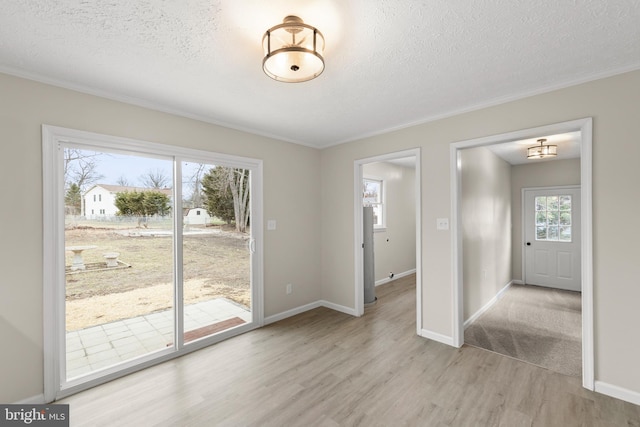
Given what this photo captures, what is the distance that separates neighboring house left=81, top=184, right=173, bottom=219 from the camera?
2451mm

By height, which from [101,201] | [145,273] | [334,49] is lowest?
[145,273]

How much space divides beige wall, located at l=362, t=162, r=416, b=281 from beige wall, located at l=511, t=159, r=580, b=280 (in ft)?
6.88

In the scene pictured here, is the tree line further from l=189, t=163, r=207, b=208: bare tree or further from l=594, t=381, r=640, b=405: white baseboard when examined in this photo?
l=594, t=381, r=640, b=405: white baseboard

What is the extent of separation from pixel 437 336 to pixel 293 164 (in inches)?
114

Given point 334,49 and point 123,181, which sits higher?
point 334,49

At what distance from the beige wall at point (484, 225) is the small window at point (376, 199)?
6.53 feet

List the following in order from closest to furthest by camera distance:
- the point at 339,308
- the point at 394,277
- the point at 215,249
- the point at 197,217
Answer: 1. the point at 197,217
2. the point at 215,249
3. the point at 339,308
4. the point at 394,277

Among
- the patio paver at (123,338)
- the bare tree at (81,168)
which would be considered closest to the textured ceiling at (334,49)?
the bare tree at (81,168)

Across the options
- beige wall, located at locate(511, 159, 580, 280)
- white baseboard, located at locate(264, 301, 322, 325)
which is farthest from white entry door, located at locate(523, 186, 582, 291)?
white baseboard, located at locate(264, 301, 322, 325)

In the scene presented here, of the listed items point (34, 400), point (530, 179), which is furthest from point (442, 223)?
point (530, 179)

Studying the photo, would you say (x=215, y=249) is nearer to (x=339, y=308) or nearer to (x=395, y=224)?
(x=339, y=308)

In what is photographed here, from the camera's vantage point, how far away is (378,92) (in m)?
2.53

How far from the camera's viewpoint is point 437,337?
3164mm

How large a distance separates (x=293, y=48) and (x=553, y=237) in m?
6.51
